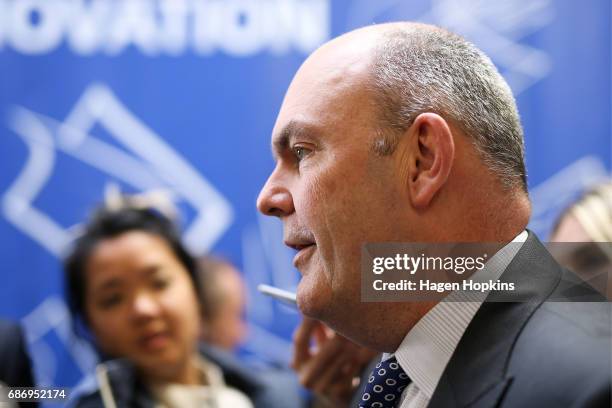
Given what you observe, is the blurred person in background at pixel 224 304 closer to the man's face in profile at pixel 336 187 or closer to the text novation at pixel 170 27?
the text novation at pixel 170 27

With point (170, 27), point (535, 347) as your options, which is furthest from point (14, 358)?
point (170, 27)

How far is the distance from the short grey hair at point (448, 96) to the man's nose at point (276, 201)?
0.17 metres

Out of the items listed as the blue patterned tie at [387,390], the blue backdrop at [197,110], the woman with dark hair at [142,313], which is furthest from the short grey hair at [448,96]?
the blue backdrop at [197,110]

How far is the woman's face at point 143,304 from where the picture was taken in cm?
203

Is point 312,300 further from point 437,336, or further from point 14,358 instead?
point 14,358

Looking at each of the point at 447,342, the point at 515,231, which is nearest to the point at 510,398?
the point at 447,342

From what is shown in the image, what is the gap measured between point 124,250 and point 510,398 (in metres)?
1.49

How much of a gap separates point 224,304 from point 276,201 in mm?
1804

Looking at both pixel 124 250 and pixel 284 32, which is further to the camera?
pixel 284 32

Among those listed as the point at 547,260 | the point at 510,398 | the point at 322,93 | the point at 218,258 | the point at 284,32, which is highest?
the point at 284,32

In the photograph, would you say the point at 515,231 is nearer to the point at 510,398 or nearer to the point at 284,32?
the point at 510,398

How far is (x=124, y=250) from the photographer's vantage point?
7.17 feet

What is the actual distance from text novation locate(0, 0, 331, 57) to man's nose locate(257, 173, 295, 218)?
219 centimetres

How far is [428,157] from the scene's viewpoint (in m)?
1.08
